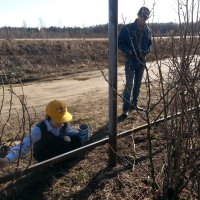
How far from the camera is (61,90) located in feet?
31.8

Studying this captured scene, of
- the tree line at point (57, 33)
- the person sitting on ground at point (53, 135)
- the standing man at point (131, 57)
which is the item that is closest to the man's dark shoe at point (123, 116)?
the standing man at point (131, 57)

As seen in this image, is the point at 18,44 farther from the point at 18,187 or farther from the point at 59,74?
the point at 18,187

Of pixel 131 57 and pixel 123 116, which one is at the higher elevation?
pixel 131 57

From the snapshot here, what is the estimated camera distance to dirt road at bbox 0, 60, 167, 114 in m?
8.23

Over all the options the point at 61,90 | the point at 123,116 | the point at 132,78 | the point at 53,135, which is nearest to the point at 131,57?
the point at 132,78

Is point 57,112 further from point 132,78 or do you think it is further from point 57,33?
point 57,33

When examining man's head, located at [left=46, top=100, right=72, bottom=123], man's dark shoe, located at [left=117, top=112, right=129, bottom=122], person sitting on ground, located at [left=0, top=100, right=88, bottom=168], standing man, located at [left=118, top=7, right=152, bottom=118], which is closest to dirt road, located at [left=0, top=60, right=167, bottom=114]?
standing man, located at [left=118, top=7, right=152, bottom=118]

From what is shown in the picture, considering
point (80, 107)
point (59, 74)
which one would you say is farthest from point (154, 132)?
point (59, 74)

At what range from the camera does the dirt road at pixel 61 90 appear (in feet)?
27.0

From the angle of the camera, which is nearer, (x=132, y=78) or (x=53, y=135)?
(x=53, y=135)

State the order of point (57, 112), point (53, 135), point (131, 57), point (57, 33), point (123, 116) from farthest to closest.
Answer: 1. point (57, 33)
2. point (123, 116)
3. point (131, 57)
4. point (53, 135)
5. point (57, 112)

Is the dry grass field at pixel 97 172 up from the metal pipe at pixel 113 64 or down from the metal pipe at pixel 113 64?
down

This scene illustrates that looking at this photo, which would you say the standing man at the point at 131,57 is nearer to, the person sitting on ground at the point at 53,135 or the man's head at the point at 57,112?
the person sitting on ground at the point at 53,135

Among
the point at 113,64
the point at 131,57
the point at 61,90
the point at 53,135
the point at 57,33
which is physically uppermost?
the point at 113,64
